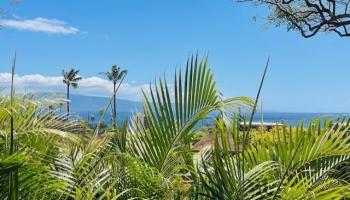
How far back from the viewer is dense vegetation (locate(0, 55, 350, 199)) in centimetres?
268

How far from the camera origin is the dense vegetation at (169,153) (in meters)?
2.68

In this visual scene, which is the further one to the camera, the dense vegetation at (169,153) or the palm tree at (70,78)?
the palm tree at (70,78)

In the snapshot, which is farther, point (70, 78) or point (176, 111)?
point (70, 78)

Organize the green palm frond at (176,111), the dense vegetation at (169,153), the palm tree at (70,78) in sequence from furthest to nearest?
the palm tree at (70,78), the green palm frond at (176,111), the dense vegetation at (169,153)

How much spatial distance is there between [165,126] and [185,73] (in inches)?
12.7

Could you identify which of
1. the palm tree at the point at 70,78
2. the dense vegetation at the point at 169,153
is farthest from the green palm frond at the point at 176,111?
the palm tree at the point at 70,78

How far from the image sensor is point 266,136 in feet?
10.4

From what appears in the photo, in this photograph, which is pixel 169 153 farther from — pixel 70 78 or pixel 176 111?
pixel 70 78

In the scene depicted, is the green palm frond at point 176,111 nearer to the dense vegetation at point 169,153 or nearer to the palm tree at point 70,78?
the dense vegetation at point 169,153

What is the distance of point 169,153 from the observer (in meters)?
3.30

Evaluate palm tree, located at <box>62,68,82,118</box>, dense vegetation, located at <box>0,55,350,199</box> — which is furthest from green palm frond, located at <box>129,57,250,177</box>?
palm tree, located at <box>62,68,82,118</box>

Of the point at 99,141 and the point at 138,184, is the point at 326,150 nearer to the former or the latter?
the point at 138,184

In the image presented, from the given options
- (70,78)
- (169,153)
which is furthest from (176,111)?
(70,78)

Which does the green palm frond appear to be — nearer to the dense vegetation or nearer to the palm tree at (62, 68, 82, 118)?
the dense vegetation
